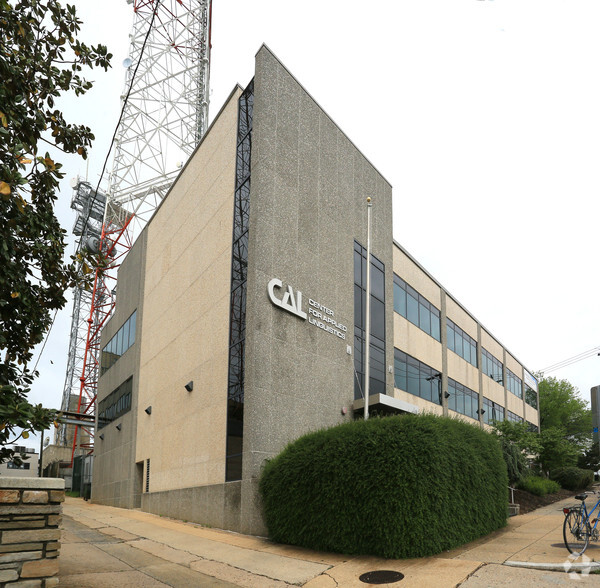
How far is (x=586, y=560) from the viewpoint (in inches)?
361

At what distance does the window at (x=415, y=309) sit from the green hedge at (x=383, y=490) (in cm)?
1158

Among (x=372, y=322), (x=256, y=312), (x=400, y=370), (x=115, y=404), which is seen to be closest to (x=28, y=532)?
(x=256, y=312)

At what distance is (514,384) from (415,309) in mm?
23552

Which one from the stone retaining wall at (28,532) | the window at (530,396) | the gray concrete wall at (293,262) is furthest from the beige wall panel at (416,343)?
the window at (530,396)

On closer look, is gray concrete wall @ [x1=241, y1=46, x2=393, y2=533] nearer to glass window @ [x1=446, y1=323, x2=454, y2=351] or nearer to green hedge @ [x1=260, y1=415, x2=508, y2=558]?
green hedge @ [x1=260, y1=415, x2=508, y2=558]

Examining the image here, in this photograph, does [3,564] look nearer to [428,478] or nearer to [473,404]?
[428,478]

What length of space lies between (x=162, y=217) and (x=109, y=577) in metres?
17.8

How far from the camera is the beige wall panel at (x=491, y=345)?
37.8 m

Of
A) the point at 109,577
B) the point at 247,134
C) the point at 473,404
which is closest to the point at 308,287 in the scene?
the point at 247,134

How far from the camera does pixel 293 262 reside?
16844 mm

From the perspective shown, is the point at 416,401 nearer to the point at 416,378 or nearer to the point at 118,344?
the point at 416,378

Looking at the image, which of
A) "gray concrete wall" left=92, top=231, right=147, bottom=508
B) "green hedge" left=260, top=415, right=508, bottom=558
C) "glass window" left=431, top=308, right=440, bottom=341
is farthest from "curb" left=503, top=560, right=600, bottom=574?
"glass window" left=431, top=308, right=440, bottom=341

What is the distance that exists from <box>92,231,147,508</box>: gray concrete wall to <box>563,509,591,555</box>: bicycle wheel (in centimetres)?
1815

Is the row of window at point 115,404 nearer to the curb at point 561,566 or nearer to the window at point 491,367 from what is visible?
the curb at point 561,566
